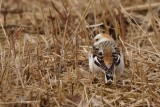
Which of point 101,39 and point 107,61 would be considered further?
point 101,39

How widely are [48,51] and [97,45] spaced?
81 cm

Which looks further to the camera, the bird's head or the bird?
the bird's head

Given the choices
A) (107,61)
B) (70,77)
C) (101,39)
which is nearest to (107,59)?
(107,61)

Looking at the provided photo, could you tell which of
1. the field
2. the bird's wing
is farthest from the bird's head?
the bird's wing

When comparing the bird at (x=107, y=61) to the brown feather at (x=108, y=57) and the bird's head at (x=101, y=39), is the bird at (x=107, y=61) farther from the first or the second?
the bird's head at (x=101, y=39)

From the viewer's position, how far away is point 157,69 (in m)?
5.99

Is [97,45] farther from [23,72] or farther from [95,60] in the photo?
[23,72]

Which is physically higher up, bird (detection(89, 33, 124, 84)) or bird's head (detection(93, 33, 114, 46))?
bird's head (detection(93, 33, 114, 46))

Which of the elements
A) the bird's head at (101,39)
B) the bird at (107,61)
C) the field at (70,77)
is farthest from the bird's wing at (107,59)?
the bird's head at (101,39)

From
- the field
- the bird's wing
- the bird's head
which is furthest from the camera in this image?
the bird's head

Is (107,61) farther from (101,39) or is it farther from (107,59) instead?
(101,39)

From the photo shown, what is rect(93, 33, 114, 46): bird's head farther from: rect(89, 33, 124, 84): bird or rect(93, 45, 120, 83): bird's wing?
rect(93, 45, 120, 83): bird's wing

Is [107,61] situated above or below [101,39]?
below

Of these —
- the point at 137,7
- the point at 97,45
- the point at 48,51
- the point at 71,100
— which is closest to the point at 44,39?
the point at 48,51
